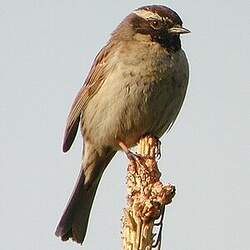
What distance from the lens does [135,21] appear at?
6773 mm

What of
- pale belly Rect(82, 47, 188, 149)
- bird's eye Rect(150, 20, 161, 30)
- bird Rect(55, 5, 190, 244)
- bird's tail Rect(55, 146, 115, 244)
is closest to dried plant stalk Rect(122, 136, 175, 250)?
bird Rect(55, 5, 190, 244)

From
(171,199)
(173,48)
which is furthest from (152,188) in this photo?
(173,48)

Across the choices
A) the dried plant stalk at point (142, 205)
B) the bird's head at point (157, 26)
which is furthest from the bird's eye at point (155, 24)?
the dried plant stalk at point (142, 205)

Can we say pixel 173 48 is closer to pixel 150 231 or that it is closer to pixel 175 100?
pixel 175 100

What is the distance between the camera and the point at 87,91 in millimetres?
6824

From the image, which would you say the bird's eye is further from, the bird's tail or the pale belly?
the bird's tail

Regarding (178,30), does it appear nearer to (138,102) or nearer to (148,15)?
(148,15)

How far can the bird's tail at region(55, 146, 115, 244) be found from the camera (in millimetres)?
6527

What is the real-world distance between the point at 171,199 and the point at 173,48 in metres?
3.28

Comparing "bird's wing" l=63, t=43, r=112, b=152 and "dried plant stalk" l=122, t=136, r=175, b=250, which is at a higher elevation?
"bird's wing" l=63, t=43, r=112, b=152

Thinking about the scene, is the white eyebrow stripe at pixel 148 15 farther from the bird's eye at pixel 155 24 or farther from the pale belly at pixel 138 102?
the pale belly at pixel 138 102

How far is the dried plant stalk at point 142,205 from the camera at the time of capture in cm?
302

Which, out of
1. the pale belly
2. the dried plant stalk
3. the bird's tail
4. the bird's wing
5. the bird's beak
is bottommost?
the dried plant stalk

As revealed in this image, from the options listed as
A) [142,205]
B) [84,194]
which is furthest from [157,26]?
[142,205]
